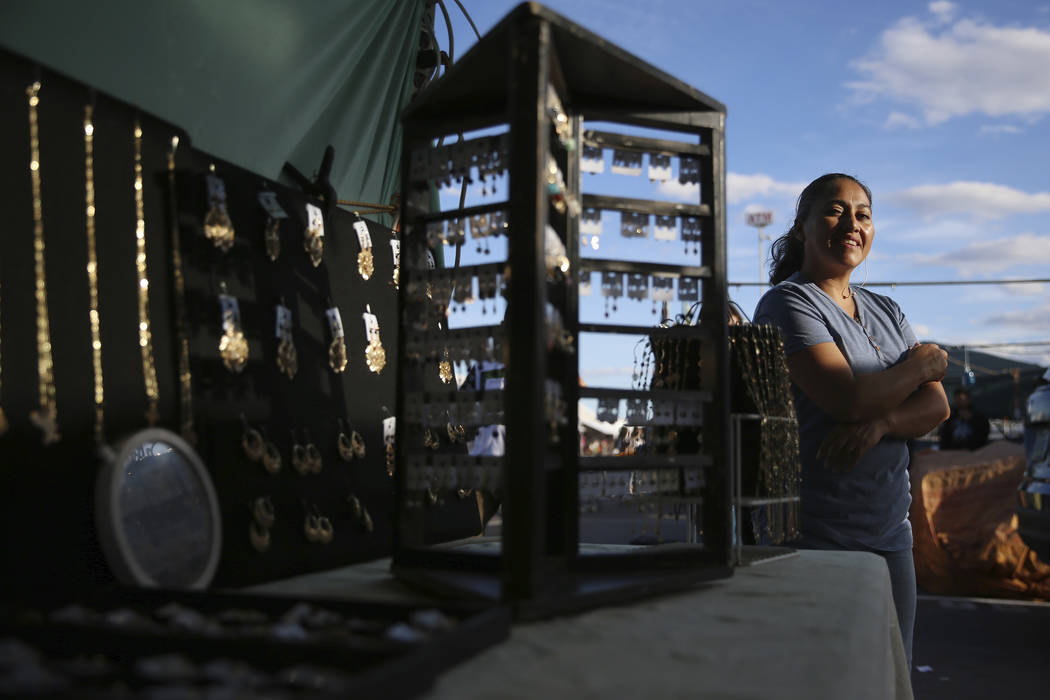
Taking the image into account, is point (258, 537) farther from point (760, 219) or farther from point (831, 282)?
point (760, 219)

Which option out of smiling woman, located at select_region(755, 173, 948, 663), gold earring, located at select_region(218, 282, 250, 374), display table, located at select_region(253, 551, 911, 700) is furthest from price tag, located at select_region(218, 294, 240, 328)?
smiling woman, located at select_region(755, 173, 948, 663)

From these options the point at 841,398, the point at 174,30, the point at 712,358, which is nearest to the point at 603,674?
the point at 712,358

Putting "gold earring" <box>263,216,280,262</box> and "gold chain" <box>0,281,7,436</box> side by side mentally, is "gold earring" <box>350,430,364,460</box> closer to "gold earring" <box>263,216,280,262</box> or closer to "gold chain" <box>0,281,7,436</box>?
"gold earring" <box>263,216,280,262</box>

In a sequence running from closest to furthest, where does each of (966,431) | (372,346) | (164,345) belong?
(164,345) < (372,346) < (966,431)

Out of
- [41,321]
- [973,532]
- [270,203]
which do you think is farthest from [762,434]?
[973,532]

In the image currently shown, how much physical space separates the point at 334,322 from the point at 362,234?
264 mm

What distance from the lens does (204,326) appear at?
1.36m

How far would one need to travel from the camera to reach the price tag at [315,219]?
166cm

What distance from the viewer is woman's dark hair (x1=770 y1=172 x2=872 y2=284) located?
2271 millimetres

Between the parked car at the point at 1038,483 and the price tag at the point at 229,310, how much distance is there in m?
4.89

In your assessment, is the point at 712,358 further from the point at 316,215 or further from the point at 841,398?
the point at 316,215

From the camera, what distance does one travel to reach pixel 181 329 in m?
1.31

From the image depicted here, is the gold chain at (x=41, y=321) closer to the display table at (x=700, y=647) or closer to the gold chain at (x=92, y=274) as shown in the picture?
the gold chain at (x=92, y=274)

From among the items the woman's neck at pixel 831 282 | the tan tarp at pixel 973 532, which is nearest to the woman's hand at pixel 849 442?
the woman's neck at pixel 831 282
